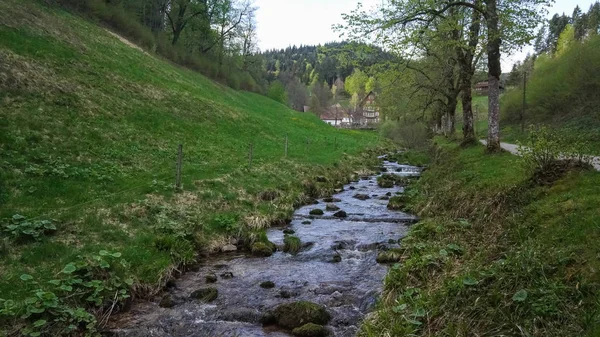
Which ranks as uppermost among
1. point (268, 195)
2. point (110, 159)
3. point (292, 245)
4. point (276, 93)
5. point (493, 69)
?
point (276, 93)

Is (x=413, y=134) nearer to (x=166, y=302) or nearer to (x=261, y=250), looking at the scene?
(x=261, y=250)

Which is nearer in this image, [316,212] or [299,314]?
[299,314]

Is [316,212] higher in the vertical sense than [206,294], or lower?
higher

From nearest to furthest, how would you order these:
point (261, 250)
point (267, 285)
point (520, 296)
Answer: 1. point (520, 296)
2. point (267, 285)
3. point (261, 250)

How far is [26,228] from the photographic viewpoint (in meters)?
9.37

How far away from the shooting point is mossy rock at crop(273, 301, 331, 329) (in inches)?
308

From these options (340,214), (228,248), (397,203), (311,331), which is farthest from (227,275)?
(397,203)

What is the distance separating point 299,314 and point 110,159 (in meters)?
11.5

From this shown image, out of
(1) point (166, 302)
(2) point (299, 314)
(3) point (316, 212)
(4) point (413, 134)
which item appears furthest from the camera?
(4) point (413, 134)

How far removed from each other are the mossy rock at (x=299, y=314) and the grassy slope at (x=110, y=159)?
358cm

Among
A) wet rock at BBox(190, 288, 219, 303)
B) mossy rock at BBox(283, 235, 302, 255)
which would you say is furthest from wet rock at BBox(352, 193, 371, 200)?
wet rock at BBox(190, 288, 219, 303)

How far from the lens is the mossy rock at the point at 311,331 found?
7403 mm

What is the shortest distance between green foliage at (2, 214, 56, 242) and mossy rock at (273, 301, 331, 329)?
6315 mm

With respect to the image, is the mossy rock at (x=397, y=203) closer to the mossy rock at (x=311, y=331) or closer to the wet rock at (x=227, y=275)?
the wet rock at (x=227, y=275)
